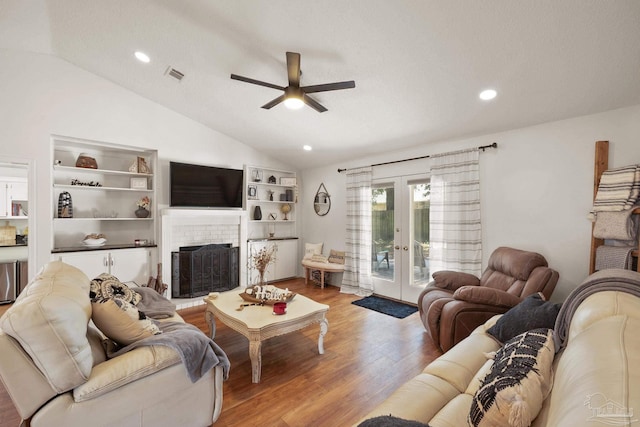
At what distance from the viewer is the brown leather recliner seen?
2.42 meters

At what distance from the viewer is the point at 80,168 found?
12.5ft

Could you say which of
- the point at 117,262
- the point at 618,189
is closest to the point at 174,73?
the point at 117,262

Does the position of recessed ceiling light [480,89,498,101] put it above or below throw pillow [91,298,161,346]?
above

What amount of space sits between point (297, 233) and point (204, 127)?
2873 mm

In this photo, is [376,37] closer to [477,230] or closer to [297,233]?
[477,230]

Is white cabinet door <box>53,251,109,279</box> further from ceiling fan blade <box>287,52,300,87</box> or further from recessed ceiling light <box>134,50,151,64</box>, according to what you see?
ceiling fan blade <box>287,52,300,87</box>

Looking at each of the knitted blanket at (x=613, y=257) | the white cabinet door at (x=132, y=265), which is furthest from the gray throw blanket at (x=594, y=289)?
the white cabinet door at (x=132, y=265)

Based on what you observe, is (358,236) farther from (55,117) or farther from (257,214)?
(55,117)

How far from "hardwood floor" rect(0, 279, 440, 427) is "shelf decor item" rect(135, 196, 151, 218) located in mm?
1866

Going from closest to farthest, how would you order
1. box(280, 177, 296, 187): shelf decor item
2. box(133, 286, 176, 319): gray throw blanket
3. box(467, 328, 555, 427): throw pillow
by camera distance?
box(467, 328, 555, 427): throw pillow → box(133, 286, 176, 319): gray throw blanket → box(280, 177, 296, 187): shelf decor item

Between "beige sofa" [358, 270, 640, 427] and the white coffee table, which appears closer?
"beige sofa" [358, 270, 640, 427]

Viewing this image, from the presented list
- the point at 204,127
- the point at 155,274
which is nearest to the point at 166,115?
the point at 204,127

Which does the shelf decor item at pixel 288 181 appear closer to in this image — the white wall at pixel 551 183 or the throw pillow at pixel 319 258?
the throw pillow at pixel 319 258

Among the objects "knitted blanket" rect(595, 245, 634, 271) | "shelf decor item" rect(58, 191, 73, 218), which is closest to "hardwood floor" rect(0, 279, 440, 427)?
"knitted blanket" rect(595, 245, 634, 271)
